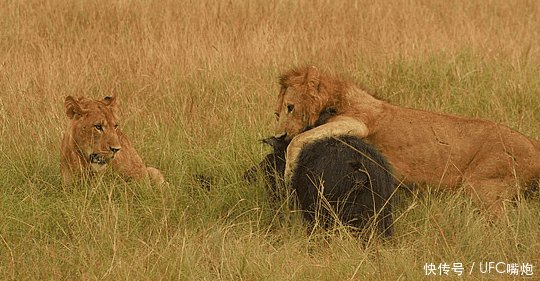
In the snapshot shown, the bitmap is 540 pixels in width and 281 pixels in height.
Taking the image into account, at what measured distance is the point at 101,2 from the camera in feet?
29.4

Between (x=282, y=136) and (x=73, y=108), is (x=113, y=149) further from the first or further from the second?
(x=282, y=136)

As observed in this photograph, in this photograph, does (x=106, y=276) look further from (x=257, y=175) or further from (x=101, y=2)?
(x=101, y=2)

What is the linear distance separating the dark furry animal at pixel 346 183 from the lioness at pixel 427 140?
11.0 inches

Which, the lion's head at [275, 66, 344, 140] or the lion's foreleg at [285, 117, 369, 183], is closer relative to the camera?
the lion's foreleg at [285, 117, 369, 183]

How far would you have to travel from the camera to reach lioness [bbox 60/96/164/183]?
499 cm

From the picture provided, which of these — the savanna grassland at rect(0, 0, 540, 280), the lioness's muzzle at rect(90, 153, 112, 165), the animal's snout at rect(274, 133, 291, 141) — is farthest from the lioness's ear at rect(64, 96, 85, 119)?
the animal's snout at rect(274, 133, 291, 141)

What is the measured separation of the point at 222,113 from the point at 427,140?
1.83 m

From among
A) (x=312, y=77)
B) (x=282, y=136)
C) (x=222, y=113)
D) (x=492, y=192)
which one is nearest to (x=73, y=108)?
(x=282, y=136)

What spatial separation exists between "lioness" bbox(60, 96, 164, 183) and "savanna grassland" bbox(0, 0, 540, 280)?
0.40 feet

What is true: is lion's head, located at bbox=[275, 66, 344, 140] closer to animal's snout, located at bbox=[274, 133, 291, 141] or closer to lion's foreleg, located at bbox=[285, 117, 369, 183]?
animal's snout, located at bbox=[274, 133, 291, 141]

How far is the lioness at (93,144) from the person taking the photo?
16.4 feet

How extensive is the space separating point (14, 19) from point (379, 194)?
16.2 ft

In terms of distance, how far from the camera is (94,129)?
5.02 metres

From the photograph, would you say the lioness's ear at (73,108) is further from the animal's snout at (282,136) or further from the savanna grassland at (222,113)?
the animal's snout at (282,136)
